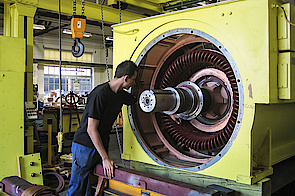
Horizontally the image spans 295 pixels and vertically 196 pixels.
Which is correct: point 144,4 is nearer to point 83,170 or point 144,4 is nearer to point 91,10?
point 91,10

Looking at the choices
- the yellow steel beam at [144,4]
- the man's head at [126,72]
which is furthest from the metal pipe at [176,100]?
the yellow steel beam at [144,4]

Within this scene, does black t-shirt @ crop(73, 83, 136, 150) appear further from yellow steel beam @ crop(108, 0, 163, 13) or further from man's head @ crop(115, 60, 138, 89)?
yellow steel beam @ crop(108, 0, 163, 13)

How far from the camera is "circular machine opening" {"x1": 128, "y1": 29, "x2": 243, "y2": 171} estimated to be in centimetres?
164

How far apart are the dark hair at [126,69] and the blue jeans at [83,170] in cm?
49

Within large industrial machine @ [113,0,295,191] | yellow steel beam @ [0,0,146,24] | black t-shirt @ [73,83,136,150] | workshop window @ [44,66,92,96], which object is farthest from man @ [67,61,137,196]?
workshop window @ [44,66,92,96]

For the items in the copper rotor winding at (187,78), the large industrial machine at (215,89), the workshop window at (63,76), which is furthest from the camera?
the workshop window at (63,76)

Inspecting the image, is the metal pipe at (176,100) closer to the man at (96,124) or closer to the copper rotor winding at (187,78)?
the copper rotor winding at (187,78)

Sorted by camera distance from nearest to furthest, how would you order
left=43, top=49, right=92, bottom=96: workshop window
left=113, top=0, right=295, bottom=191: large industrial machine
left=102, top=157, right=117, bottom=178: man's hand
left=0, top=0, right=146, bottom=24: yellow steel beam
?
left=113, top=0, right=295, bottom=191: large industrial machine, left=102, top=157, right=117, bottom=178: man's hand, left=0, top=0, right=146, bottom=24: yellow steel beam, left=43, top=49, right=92, bottom=96: workshop window

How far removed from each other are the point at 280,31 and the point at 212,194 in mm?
759

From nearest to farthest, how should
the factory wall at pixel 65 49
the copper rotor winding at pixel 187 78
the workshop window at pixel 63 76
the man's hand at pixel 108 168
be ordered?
1. the man's hand at pixel 108 168
2. the copper rotor winding at pixel 187 78
3. the factory wall at pixel 65 49
4. the workshop window at pixel 63 76

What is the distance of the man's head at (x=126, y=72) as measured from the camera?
1.64 m

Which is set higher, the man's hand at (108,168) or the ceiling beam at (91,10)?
the ceiling beam at (91,10)

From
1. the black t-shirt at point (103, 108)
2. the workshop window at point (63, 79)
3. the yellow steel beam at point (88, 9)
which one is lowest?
the black t-shirt at point (103, 108)

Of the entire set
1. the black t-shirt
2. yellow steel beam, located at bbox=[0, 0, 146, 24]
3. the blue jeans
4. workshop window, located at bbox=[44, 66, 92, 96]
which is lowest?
the blue jeans
